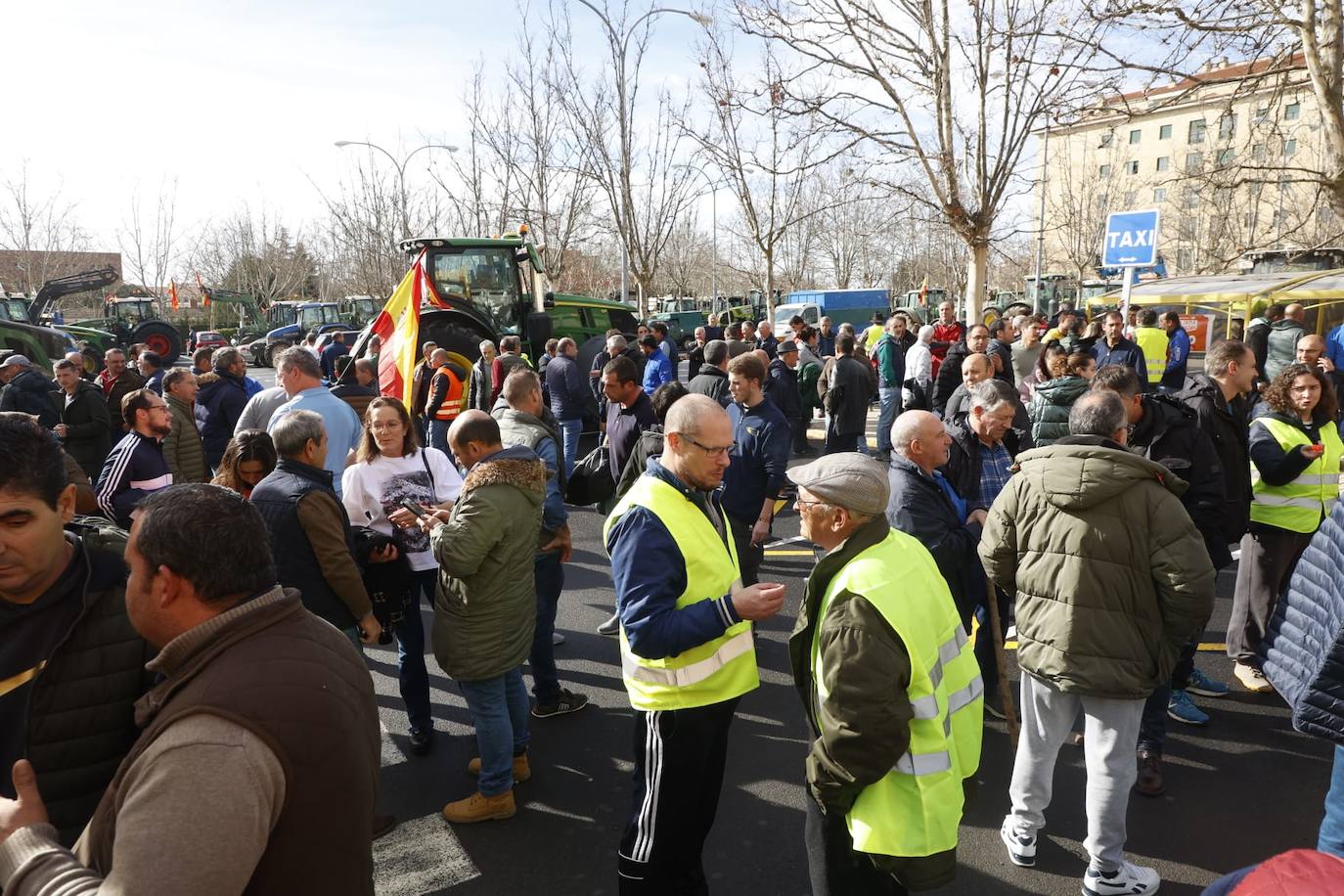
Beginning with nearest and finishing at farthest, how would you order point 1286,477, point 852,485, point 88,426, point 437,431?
point 852,485 < point 1286,477 < point 88,426 < point 437,431

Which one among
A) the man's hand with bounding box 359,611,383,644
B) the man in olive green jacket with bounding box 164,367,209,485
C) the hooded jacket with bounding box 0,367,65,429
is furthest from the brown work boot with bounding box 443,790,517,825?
the hooded jacket with bounding box 0,367,65,429

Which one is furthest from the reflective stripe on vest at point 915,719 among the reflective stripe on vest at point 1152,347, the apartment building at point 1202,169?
the apartment building at point 1202,169

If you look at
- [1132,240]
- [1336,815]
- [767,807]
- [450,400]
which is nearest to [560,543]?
[767,807]

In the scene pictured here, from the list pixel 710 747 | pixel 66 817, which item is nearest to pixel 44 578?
pixel 66 817

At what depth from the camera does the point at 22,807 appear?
1.58 metres

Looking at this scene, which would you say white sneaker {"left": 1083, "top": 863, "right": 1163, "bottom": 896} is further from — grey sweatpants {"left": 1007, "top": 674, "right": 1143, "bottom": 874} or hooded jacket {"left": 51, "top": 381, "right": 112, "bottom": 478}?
hooded jacket {"left": 51, "top": 381, "right": 112, "bottom": 478}

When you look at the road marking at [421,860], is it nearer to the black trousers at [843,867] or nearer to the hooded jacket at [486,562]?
the hooded jacket at [486,562]

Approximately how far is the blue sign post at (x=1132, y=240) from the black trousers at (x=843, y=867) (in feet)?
30.1

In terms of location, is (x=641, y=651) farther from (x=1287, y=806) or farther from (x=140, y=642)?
(x=1287, y=806)

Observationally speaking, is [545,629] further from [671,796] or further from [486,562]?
[671,796]

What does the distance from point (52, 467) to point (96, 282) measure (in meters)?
30.1

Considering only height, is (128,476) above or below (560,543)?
above

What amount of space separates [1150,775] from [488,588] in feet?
10.1

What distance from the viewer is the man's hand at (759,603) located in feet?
8.32
